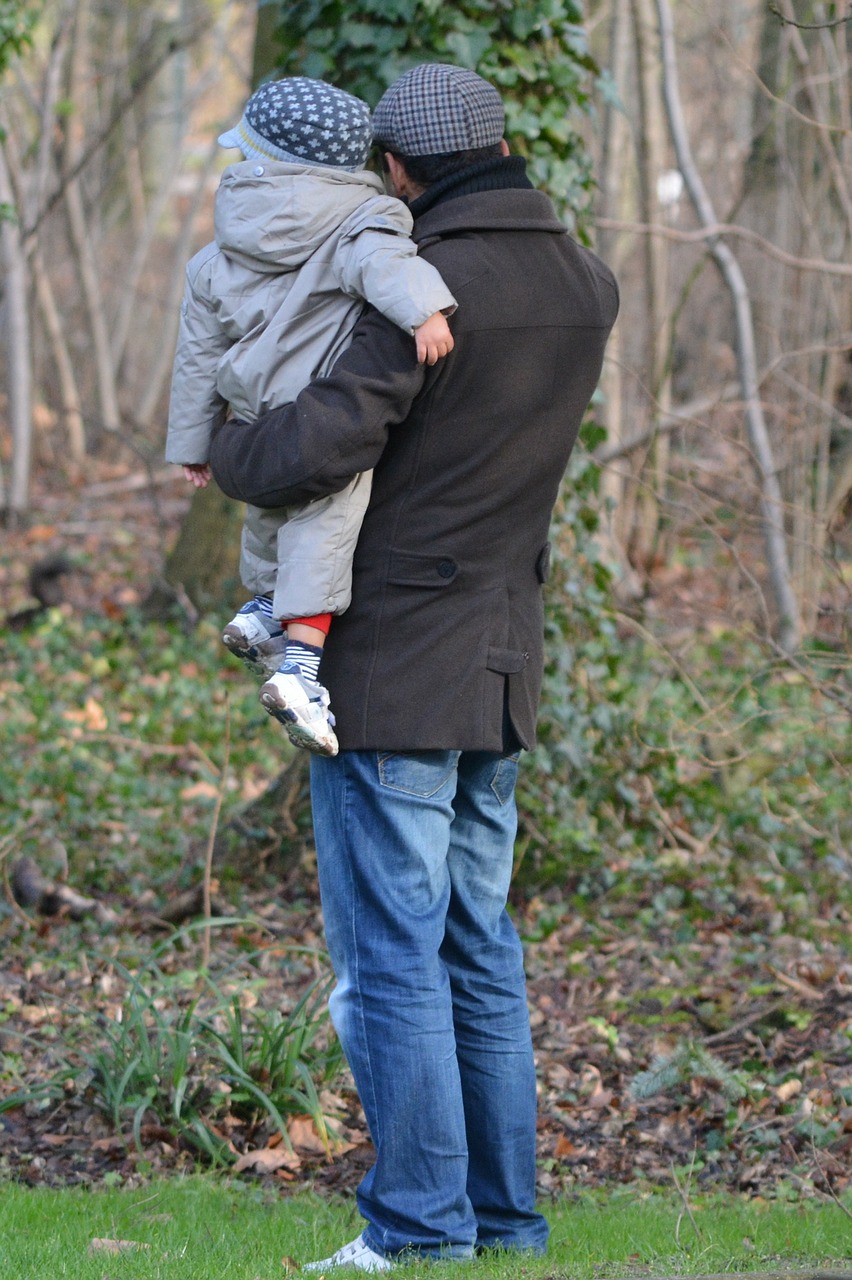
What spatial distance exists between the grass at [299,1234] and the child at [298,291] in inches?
45.7

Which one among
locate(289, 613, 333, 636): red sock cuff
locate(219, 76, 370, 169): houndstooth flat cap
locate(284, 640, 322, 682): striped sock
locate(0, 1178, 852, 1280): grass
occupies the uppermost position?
locate(219, 76, 370, 169): houndstooth flat cap

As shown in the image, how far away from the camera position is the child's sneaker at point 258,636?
2.76 m

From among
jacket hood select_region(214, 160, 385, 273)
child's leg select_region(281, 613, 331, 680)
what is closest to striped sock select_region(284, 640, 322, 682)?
child's leg select_region(281, 613, 331, 680)

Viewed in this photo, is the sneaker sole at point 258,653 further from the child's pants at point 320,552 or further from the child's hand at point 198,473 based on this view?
the child's hand at point 198,473

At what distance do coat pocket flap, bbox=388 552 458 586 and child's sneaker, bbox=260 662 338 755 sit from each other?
258 mm

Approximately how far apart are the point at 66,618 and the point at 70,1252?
6.50 metres

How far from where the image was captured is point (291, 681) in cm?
258

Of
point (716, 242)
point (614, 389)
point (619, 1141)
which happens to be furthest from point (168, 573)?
point (619, 1141)

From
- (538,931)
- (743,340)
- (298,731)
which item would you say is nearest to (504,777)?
(298,731)

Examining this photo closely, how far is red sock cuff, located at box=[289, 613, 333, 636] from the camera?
262cm

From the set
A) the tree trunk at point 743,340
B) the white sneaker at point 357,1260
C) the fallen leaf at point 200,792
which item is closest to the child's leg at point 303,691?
the white sneaker at point 357,1260

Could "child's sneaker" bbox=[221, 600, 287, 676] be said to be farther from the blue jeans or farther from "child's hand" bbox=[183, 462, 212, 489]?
"child's hand" bbox=[183, 462, 212, 489]

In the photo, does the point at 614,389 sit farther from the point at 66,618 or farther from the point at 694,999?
the point at 694,999

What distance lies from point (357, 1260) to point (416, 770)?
0.99m
